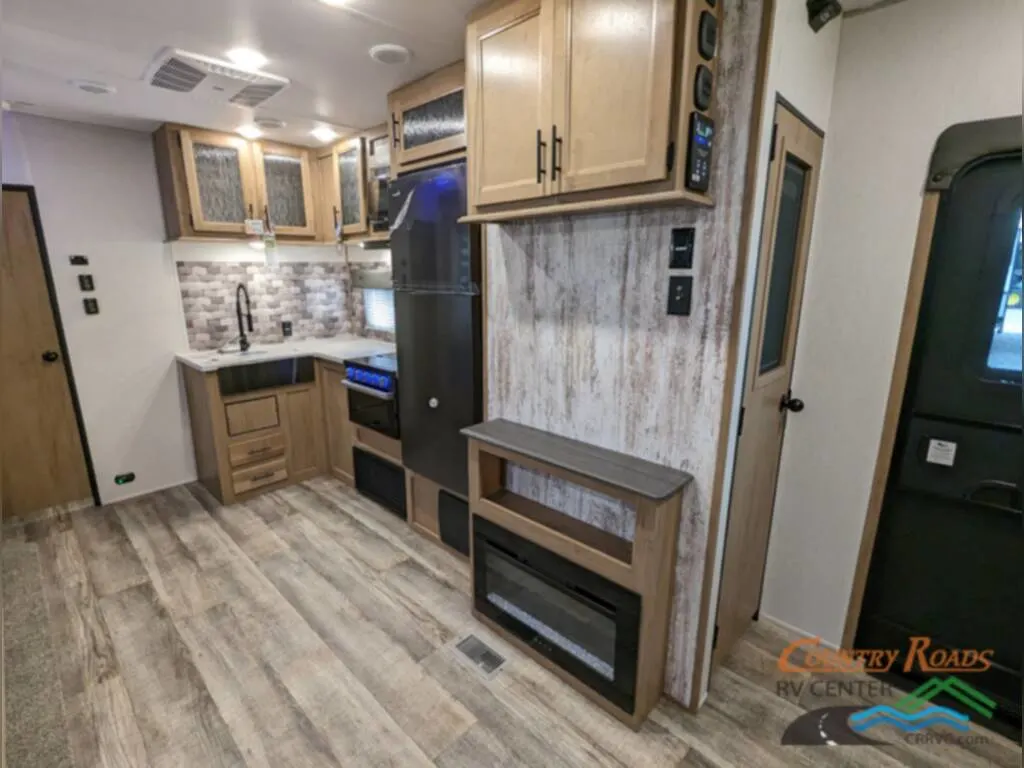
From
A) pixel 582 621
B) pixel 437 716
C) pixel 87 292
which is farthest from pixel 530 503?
pixel 87 292

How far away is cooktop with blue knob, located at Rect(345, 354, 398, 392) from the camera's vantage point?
116 inches

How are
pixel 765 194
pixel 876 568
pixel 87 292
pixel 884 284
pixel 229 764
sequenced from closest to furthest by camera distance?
pixel 765 194
pixel 229 764
pixel 884 284
pixel 876 568
pixel 87 292

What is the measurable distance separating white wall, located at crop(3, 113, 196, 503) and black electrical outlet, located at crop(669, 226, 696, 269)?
333cm

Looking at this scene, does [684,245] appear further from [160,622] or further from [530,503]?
[160,622]

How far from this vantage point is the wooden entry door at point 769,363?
1688mm

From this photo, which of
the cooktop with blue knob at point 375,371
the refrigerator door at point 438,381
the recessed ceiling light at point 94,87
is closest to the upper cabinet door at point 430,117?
the refrigerator door at point 438,381

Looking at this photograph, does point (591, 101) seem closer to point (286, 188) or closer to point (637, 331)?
point (637, 331)

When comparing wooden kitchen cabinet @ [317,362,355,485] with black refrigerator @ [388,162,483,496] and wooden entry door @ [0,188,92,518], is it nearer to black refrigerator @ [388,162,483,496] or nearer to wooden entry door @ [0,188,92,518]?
black refrigerator @ [388,162,483,496]

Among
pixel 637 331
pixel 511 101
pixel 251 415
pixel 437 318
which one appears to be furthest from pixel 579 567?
pixel 251 415

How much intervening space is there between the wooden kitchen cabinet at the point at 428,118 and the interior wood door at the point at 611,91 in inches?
31.1

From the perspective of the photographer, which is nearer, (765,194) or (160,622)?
(765,194)

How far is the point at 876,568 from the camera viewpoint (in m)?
2.01

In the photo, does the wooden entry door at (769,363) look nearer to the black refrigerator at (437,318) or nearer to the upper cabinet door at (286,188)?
the black refrigerator at (437,318)

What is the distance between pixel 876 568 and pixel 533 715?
4.69ft
